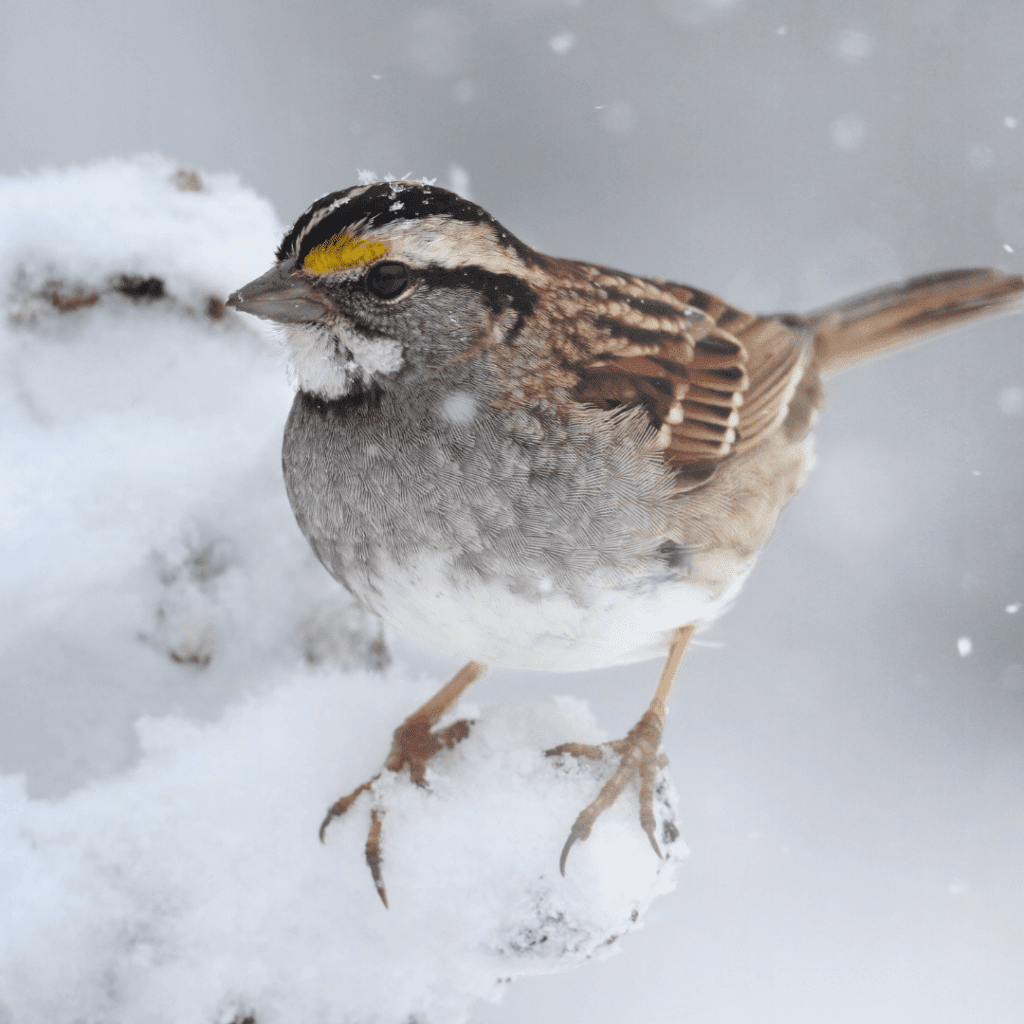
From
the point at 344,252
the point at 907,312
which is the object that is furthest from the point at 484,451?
the point at 907,312

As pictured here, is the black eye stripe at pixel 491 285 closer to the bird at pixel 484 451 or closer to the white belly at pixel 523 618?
the bird at pixel 484 451

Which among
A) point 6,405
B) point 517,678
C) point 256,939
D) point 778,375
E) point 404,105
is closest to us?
point 256,939

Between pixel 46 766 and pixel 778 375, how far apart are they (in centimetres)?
173

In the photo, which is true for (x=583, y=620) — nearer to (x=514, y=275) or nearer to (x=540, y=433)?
(x=540, y=433)

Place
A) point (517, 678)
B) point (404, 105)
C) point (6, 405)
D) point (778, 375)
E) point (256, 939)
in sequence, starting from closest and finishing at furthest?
point (256, 939) → point (6, 405) → point (778, 375) → point (517, 678) → point (404, 105)

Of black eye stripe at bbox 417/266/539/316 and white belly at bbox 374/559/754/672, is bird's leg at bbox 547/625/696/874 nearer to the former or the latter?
white belly at bbox 374/559/754/672

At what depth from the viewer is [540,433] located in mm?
1654

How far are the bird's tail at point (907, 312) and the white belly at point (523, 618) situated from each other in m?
1.08

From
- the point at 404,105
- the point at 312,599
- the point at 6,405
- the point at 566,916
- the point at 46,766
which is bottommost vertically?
the point at 566,916

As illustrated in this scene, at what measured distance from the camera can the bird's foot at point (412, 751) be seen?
6.01ft

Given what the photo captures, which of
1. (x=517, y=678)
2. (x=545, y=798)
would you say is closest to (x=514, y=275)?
(x=545, y=798)

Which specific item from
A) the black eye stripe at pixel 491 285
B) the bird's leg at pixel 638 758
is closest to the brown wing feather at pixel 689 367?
the black eye stripe at pixel 491 285

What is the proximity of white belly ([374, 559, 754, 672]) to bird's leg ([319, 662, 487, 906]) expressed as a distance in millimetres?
264

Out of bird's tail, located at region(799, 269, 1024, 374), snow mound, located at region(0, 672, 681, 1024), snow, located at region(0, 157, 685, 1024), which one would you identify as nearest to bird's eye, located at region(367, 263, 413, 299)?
snow, located at region(0, 157, 685, 1024)
